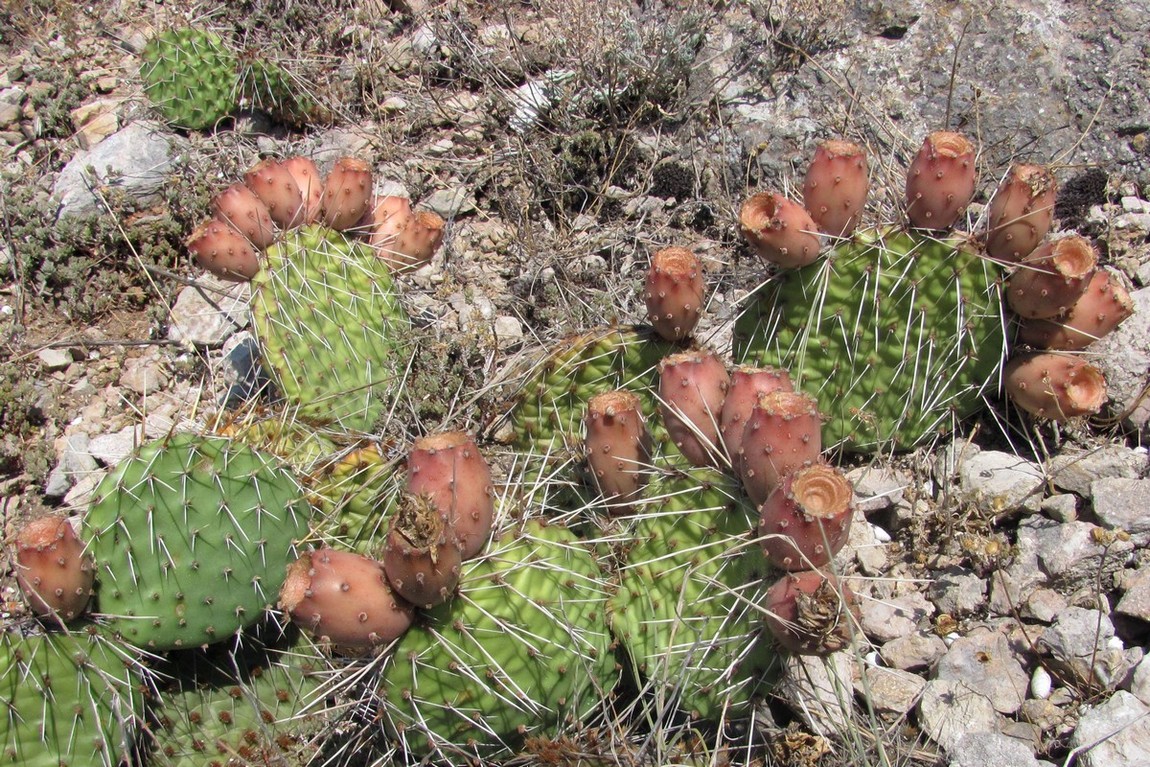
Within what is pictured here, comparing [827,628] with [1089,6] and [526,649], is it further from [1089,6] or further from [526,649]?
[1089,6]

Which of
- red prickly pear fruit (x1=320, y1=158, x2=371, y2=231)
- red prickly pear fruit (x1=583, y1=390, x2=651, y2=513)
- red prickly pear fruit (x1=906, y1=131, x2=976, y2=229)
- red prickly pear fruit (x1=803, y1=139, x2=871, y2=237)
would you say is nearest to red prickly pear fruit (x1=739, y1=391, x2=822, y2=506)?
red prickly pear fruit (x1=583, y1=390, x2=651, y2=513)

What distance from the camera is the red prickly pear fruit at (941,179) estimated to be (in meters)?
2.54

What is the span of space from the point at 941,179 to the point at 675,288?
2.67 ft

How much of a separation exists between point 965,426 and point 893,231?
2.77ft

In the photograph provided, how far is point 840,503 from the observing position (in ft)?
6.09

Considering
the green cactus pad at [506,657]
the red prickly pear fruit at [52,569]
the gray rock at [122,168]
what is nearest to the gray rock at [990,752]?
the green cactus pad at [506,657]

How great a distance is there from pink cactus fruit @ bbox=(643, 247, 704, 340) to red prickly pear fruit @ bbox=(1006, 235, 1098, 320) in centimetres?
93

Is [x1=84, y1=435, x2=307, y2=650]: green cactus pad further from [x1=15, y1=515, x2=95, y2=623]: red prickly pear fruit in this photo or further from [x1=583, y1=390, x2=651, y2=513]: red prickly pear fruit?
[x1=583, y1=390, x2=651, y2=513]: red prickly pear fruit

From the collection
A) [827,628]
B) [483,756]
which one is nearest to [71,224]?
[483,756]

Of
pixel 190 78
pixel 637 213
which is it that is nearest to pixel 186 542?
pixel 637 213

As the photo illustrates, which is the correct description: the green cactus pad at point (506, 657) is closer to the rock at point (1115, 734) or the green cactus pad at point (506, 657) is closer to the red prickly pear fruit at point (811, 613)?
the red prickly pear fruit at point (811, 613)

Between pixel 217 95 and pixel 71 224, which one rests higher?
pixel 217 95

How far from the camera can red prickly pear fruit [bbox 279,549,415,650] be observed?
6.27ft

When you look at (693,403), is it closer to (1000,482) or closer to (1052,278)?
(1052,278)
